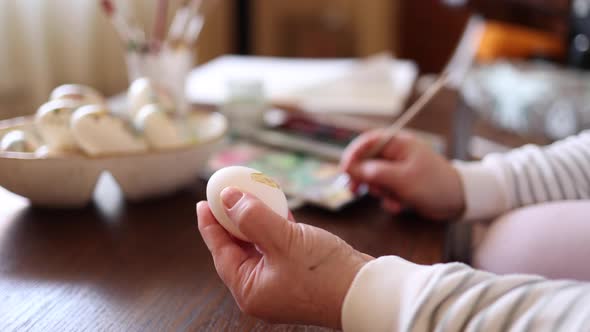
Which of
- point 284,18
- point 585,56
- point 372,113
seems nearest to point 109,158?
point 372,113

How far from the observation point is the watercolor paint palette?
61cm

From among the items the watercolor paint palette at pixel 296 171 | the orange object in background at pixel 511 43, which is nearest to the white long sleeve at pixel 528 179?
the watercolor paint palette at pixel 296 171

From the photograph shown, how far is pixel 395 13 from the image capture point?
3162mm

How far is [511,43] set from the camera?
188cm

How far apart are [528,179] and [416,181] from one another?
109 mm

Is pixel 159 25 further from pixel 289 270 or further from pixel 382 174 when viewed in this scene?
pixel 289 270

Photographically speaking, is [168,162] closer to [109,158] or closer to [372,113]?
[109,158]

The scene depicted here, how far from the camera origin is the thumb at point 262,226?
1.20 feet

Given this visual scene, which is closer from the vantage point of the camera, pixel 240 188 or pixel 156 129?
pixel 240 188

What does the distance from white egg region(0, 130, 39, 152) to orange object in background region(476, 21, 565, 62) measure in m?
1.48

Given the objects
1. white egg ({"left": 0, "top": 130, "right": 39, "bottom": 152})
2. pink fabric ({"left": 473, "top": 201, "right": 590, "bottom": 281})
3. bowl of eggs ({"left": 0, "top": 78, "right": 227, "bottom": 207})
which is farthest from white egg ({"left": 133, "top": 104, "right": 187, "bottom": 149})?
pink fabric ({"left": 473, "top": 201, "right": 590, "bottom": 281})

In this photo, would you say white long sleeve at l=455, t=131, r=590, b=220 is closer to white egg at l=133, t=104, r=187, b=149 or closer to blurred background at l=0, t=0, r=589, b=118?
white egg at l=133, t=104, r=187, b=149

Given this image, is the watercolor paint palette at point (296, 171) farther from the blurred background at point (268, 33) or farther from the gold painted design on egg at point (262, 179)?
the blurred background at point (268, 33)

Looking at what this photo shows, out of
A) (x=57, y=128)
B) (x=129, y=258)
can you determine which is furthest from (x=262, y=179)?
(x=57, y=128)
